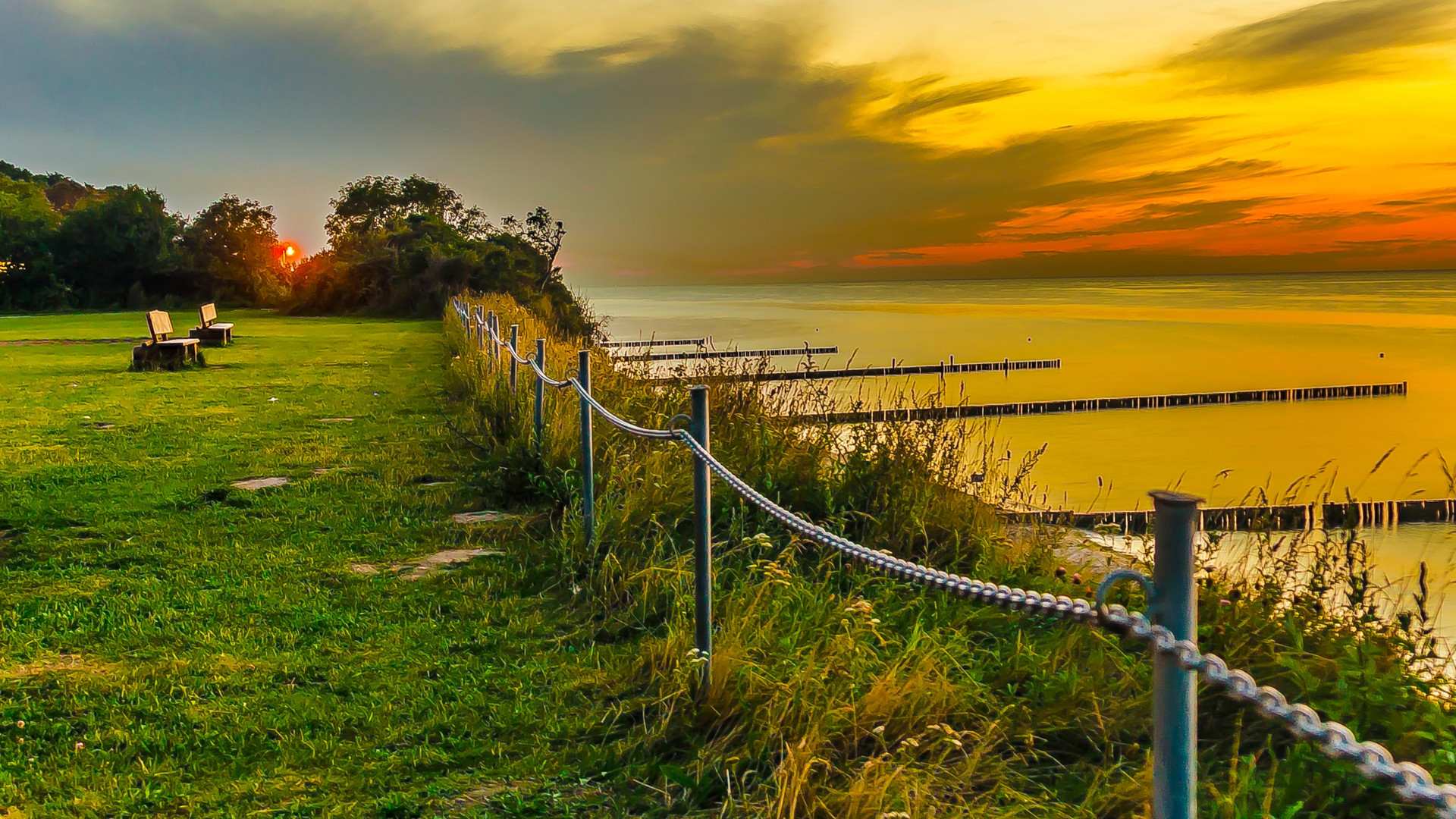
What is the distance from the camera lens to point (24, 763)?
3469mm

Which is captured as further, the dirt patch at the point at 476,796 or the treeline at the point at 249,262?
the treeline at the point at 249,262

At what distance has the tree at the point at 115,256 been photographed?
46.5m

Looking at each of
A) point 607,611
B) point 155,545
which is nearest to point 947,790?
point 607,611

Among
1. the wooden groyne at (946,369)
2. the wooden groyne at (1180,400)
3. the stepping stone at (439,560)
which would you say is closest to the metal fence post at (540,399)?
the stepping stone at (439,560)

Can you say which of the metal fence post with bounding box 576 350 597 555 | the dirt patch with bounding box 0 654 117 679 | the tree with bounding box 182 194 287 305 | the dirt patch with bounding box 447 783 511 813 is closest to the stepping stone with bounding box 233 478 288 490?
the dirt patch with bounding box 0 654 117 679

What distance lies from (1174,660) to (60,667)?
480 cm

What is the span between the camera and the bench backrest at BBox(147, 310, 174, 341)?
17.3 metres

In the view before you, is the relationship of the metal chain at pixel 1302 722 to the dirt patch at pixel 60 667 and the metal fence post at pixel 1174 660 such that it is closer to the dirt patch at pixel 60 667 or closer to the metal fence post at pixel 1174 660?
the metal fence post at pixel 1174 660

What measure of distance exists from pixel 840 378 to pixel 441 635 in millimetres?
25961

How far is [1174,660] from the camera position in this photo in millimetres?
1520

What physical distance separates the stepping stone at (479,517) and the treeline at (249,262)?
30.3 metres

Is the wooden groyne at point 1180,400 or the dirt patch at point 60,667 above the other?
the dirt patch at point 60,667

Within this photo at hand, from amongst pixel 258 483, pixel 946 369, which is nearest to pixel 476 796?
pixel 258 483

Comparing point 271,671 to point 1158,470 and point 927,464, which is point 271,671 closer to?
point 927,464
